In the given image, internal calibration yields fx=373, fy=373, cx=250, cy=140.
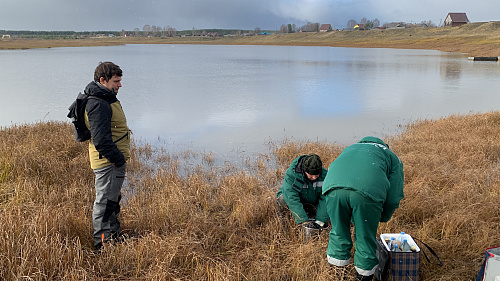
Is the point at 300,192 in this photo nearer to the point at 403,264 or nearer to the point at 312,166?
the point at 312,166

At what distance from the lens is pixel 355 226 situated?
241cm

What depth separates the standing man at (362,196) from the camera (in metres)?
2.28

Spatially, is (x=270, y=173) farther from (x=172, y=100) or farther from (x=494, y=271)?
(x=172, y=100)

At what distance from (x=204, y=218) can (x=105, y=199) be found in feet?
3.34

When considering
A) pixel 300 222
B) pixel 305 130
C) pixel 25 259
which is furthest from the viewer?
pixel 305 130

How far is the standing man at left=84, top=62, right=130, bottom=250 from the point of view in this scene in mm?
2859

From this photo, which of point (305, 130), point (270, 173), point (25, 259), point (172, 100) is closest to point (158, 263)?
point (25, 259)

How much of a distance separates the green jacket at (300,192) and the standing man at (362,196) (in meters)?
0.80

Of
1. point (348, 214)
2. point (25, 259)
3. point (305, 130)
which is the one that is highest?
point (348, 214)

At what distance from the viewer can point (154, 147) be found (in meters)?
7.59

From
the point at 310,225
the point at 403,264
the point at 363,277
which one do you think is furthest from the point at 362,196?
the point at 310,225

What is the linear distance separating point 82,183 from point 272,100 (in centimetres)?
863

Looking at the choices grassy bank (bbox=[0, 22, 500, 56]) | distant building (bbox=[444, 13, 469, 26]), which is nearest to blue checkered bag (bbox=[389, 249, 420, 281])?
grassy bank (bbox=[0, 22, 500, 56])

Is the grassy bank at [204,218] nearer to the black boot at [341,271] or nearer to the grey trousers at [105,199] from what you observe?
the black boot at [341,271]
